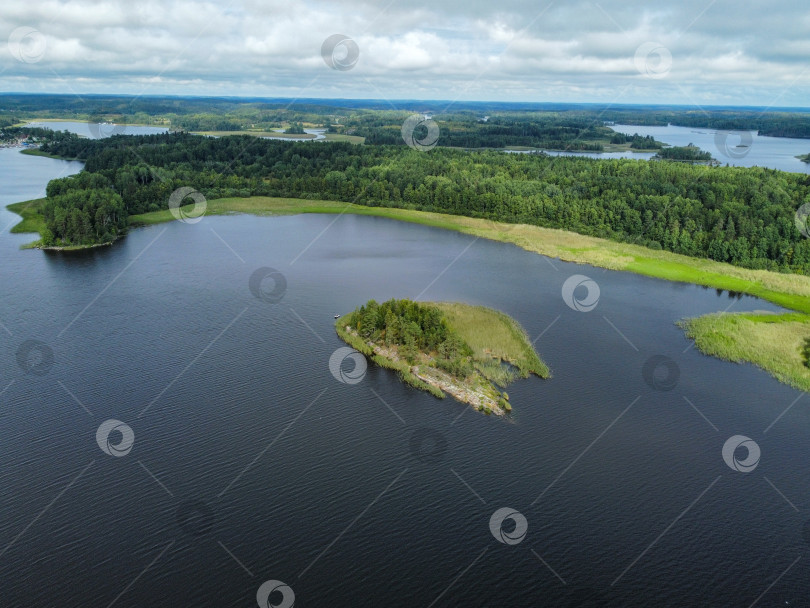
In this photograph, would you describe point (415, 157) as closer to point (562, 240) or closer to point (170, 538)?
point (562, 240)

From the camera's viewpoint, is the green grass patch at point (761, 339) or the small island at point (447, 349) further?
the green grass patch at point (761, 339)

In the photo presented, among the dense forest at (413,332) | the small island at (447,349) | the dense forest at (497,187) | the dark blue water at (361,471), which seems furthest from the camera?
the dense forest at (497,187)

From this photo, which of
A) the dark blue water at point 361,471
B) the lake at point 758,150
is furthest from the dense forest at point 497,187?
the lake at point 758,150

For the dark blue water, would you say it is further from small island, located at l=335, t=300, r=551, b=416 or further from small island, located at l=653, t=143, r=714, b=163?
small island, located at l=653, t=143, r=714, b=163

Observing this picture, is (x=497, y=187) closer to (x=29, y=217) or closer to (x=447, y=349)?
(x=447, y=349)

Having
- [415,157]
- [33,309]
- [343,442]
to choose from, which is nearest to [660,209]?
[415,157]

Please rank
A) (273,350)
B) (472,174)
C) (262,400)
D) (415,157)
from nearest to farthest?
(262,400) → (273,350) → (472,174) → (415,157)

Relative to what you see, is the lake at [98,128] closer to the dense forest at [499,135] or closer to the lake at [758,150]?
the dense forest at [499,135]
